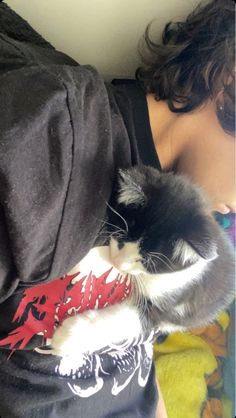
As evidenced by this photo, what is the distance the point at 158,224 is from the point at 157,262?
0.27 ft

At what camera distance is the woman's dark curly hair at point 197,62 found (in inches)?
36.0

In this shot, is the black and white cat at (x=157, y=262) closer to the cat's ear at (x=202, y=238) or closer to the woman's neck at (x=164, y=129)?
the cat's ear at (x=202, y=238)

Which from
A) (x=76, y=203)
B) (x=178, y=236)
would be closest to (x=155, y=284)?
(x=178, y=236)

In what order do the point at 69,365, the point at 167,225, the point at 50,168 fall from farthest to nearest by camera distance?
1. the point at 69,365
2. the point at 167,225
3. the point at 50,168

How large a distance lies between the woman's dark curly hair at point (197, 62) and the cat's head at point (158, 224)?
209mm

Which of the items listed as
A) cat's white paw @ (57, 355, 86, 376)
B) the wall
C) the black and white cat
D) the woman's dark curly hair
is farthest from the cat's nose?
the wall

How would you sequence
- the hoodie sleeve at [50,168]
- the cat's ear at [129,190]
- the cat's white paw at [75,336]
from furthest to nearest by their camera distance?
the cat's white paw at [75,336] < the cat's ear at [129,190] < the hoodie sleeve at [50,168]

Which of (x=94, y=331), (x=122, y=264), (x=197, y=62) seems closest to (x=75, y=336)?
(x=94, y=331)

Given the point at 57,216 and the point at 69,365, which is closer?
the point at 57,216

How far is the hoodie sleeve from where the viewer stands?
64cm

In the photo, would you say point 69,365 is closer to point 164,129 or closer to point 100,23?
point 164,129

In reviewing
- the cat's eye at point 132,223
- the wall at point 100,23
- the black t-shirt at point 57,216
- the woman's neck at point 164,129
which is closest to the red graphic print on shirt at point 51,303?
the black t-shirt at point 57,216

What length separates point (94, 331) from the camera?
2.94 feet

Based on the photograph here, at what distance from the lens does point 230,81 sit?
0.91m
